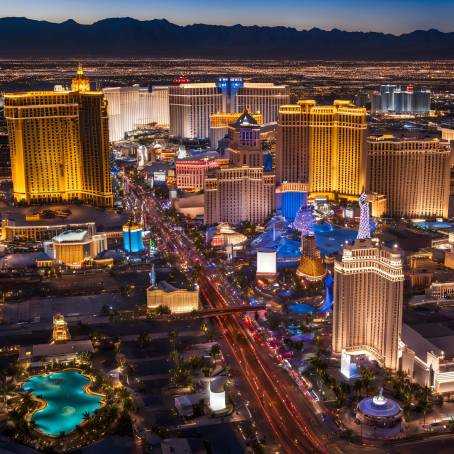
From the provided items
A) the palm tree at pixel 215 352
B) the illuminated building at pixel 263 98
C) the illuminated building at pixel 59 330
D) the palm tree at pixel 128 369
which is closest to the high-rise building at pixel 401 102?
the illuminated building at pixel 263 98

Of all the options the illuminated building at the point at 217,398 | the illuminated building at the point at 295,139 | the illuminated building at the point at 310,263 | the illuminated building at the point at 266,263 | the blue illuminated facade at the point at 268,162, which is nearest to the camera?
the illuminated building at the point at 217,398

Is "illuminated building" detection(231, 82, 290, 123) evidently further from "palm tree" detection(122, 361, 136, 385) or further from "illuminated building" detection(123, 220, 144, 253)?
"palm tree" detection(122, 361, 136, 385)

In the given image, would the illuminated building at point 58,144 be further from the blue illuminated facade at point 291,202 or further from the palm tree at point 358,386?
the palm tree at point 358,386

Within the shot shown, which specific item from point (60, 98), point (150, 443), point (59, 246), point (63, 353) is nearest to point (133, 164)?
point (60, 98)

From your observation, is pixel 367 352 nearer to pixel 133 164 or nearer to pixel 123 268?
pixel 123 268

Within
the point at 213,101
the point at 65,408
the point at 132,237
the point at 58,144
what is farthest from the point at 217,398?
the point at 213,101
